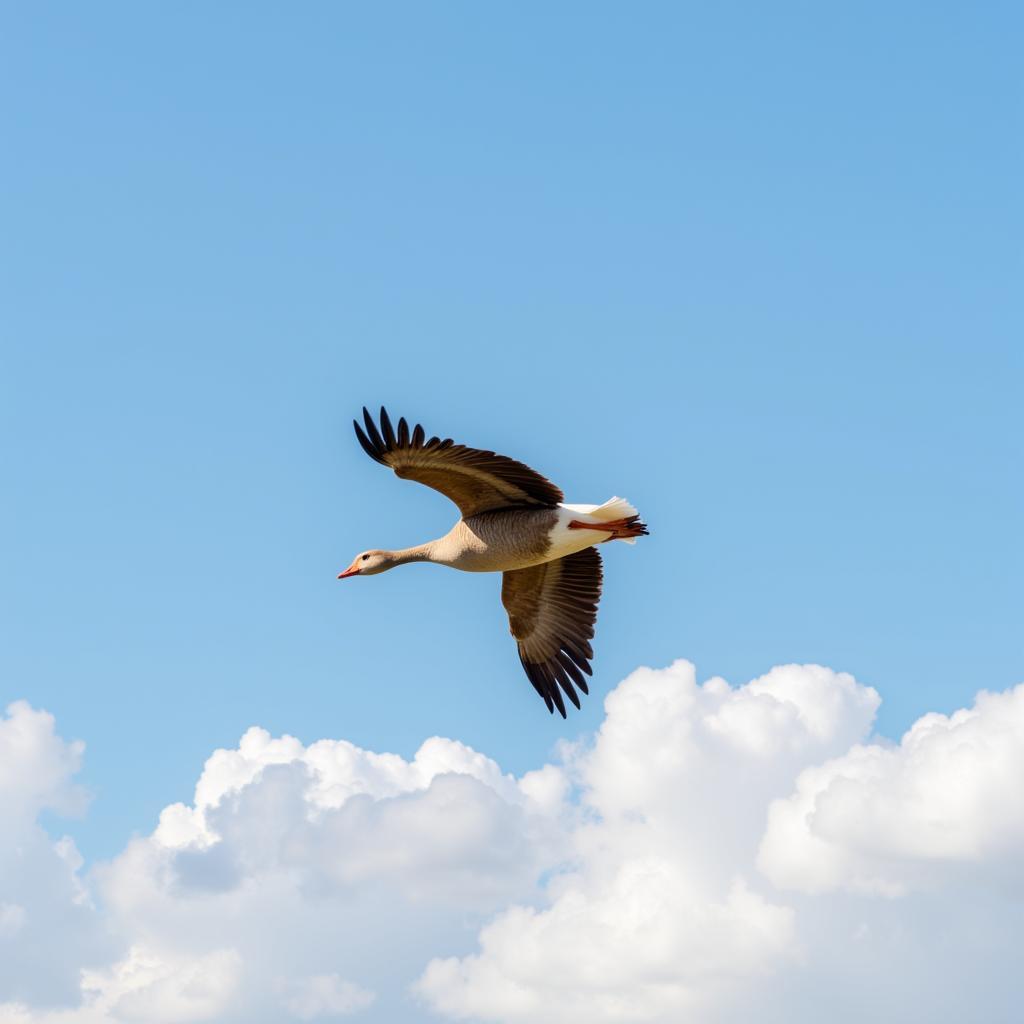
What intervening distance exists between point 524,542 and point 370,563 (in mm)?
3341

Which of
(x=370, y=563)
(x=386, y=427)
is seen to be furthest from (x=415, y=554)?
(x=386, y=427)

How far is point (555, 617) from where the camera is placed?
72.3 ft

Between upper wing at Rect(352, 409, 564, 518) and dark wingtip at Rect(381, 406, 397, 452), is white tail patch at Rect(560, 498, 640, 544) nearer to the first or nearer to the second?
upper wing at Rect(352, 409, 564, 518)

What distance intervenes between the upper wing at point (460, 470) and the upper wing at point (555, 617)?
2.22 metres

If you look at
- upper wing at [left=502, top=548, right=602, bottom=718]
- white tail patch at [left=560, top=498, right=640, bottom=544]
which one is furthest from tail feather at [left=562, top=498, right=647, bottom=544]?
upper wing at [left=502, top=548, right=602, bottom=718]

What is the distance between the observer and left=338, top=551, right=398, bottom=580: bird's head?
71.7 ft

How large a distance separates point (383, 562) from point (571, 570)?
270 centimetres

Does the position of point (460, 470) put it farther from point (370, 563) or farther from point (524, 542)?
point (370, 563)

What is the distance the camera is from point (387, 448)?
17984 millimetres

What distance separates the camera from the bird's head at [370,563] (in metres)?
21.9

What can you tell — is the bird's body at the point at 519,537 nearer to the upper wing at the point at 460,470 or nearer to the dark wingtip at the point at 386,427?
the upper wing at the point at 460,470

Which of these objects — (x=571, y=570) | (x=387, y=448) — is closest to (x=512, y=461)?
(x=387, y=448)

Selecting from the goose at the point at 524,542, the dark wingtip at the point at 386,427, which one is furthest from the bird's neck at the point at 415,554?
the dark wingtip at the point at 386,427

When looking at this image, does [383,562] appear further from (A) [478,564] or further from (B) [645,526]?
(B) [645,526]
